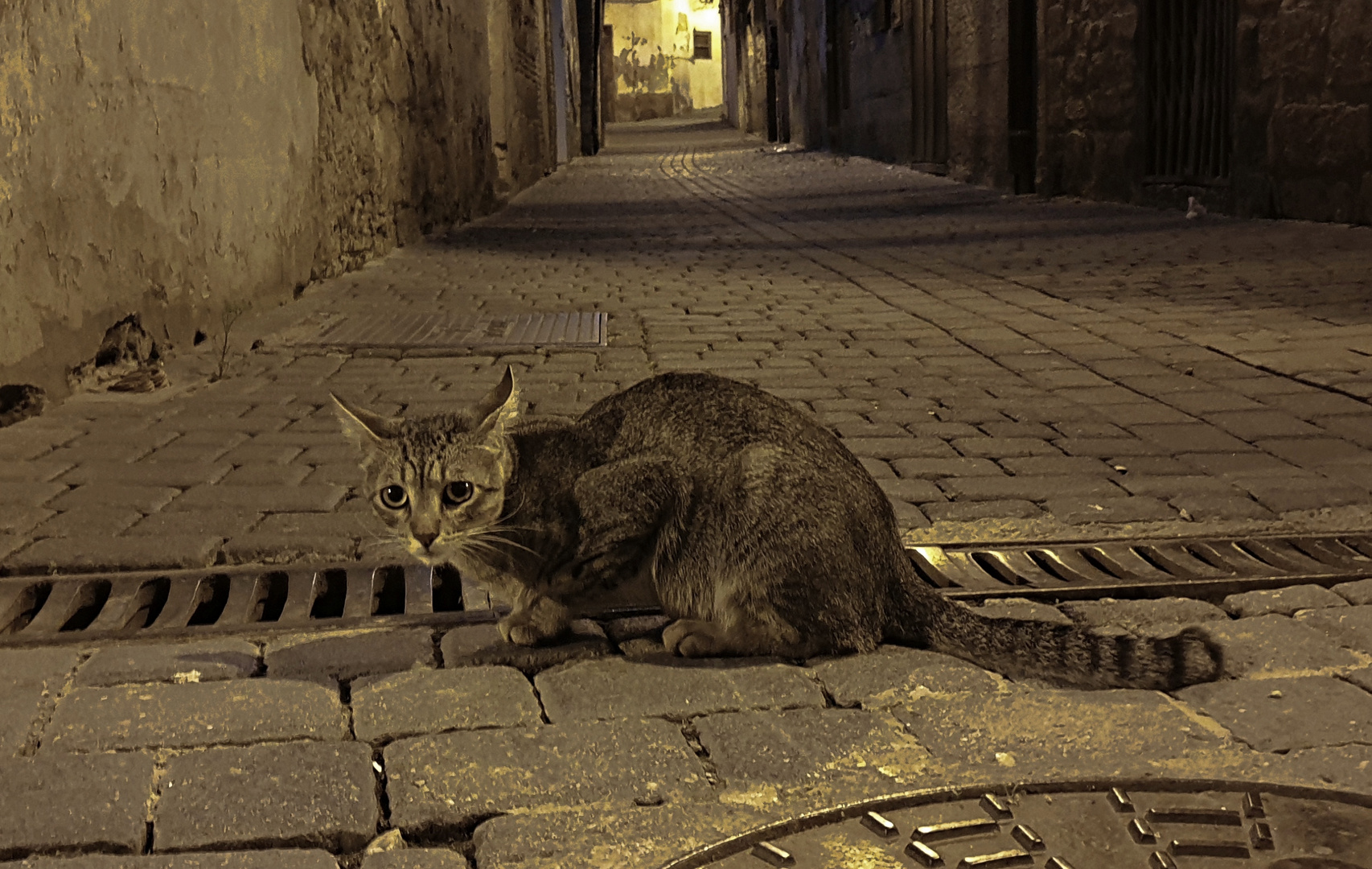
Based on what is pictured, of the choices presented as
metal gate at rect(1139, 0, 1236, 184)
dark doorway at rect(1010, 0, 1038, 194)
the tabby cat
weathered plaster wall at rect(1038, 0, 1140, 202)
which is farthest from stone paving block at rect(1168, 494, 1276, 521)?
dark doorway at rect(1010, 0, 1038, 194)

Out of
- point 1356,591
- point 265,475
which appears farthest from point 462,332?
point 1356,591

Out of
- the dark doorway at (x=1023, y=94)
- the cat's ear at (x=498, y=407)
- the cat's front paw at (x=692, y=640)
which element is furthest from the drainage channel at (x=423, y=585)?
the dark doorway at (x=1023, y=94)

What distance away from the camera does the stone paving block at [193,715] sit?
92.7 inches

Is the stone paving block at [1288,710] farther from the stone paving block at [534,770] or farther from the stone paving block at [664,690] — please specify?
the stone paving block at [534,770]

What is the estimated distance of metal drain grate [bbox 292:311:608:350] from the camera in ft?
20.5

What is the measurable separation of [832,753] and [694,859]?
17.6 inches

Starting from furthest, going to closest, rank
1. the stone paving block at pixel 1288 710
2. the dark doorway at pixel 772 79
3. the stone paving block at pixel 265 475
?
the dark doorway at pixel 772 79 → the stone paving block at pixel 265 475 → the stone paving block at pixel 1288 710

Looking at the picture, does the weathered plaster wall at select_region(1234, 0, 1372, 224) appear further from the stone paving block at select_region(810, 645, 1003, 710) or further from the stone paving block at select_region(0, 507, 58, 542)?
the stone paving block at select_region(0, 507, 58, 542)

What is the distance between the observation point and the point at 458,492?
8.66 feet

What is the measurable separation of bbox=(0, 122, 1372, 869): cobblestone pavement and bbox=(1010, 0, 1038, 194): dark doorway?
6662mm

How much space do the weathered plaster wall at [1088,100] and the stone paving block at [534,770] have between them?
1113cm

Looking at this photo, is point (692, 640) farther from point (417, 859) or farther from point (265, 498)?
point (265, 498)

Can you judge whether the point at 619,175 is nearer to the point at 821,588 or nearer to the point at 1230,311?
the point at 1230,311

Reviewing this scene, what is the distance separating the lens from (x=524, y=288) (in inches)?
327
